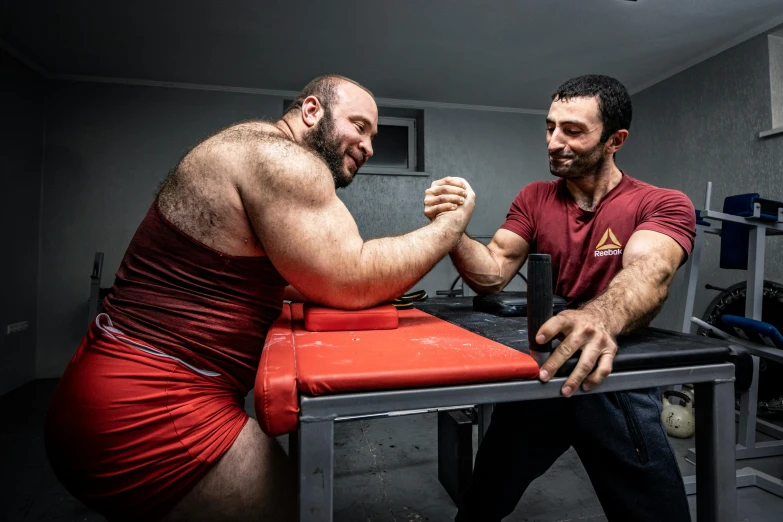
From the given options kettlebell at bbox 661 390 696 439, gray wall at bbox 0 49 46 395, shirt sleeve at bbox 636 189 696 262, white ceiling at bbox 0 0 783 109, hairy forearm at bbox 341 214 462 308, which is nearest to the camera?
hairy forearm at bbox 341 214 462 308

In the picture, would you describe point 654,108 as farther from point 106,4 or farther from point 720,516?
point 106,4

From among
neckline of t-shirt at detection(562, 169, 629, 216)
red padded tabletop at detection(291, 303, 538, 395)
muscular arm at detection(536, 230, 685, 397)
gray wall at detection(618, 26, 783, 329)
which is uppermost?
gray wall at detection(618, 26, 783, 329)

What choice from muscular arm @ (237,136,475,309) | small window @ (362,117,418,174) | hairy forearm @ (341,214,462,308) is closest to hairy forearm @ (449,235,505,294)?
hairy forearm @ (341,214,462,308)

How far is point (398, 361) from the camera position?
65 centimetres

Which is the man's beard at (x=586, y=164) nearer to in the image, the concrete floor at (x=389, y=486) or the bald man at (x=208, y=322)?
the bald man at (x=208, y=322)

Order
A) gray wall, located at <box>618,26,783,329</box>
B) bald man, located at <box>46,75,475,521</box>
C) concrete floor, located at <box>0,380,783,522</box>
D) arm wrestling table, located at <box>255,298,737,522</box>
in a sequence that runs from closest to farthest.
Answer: arm wrestling table, located at <box>255,298,737,522</box>, bald man, located at <box>46,75,475,521</box>, concrete floor, located at <box>0,380,783,522</box>, gray wall, located at <box>618,26,783,329</box>

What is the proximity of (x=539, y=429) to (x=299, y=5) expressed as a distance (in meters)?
2.90

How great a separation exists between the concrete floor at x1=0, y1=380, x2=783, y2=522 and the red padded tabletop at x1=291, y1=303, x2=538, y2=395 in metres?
1.39

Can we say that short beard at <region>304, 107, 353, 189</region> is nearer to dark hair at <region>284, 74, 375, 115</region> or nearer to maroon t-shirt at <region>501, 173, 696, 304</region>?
dark hair at <region>284, 74, 375, 115</region>

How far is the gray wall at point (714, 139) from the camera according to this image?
10.2 ft

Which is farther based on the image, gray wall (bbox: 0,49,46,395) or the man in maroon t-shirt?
gray wall (bbox: 0,49,46,395)

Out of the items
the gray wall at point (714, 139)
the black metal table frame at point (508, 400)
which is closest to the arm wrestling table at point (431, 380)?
the black metal table frame at point (508, 400)

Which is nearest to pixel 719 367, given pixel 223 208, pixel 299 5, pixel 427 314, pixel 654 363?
pixel 654 363

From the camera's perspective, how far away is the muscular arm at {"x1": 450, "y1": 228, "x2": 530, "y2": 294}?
1.47m
